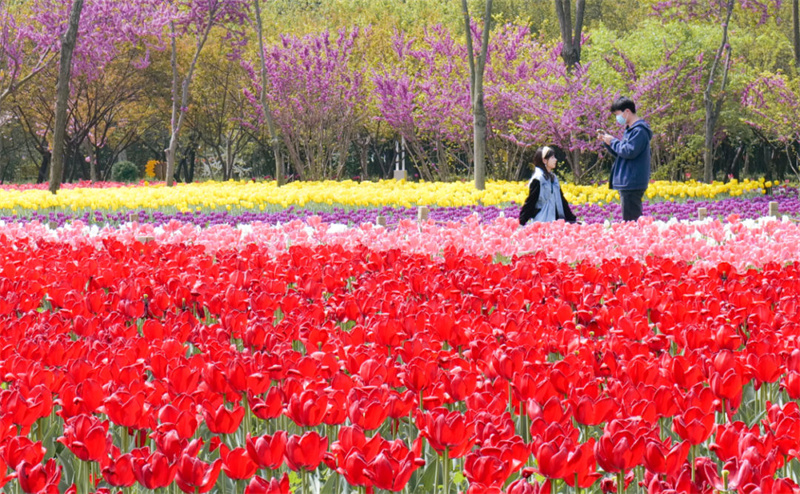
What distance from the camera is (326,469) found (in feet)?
9.78

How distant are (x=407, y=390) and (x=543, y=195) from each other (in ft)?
24.4

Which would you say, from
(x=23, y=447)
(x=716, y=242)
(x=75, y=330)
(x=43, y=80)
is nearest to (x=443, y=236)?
(x=716, y=242)

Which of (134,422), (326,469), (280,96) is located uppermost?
(280,96)

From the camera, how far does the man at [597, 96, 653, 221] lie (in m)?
9.96

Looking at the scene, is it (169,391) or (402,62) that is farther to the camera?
(402,62)

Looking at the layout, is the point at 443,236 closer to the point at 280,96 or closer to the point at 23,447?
the point at 23,447

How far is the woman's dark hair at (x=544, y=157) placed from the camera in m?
9.85

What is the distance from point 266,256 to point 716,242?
3.97m

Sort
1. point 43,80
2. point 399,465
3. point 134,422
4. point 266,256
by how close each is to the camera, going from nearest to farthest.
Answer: point 399,465, point 134,422, point 266,256, point 43,80

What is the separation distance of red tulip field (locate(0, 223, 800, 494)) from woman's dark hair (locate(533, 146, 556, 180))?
14.5 feet

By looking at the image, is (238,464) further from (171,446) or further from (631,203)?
(631,203)

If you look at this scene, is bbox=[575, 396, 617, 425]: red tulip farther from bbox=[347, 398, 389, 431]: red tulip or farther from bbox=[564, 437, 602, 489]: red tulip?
bbox=[347, 398, 389, 431]: red tulip

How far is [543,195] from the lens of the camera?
10.2m

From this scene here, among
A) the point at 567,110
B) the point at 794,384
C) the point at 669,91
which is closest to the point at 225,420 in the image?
the point at 794,384
